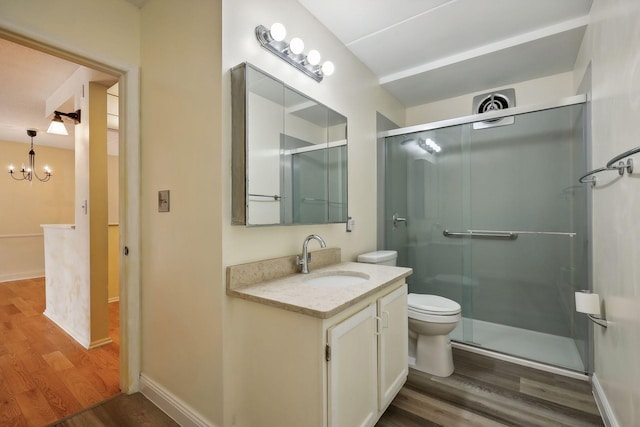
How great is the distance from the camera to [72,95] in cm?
275

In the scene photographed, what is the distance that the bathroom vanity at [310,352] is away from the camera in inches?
45.2

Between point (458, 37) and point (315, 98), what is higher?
point (458, 37)

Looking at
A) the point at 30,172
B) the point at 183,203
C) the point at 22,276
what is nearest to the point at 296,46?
the point at 183,203

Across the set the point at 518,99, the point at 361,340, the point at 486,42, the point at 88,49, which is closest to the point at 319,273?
the point at 361,340

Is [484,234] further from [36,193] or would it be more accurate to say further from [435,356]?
[36,193]

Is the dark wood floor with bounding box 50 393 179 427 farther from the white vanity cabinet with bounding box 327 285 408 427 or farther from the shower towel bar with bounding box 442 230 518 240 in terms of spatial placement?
the shower towel bar with bounding box 442 230 518 240

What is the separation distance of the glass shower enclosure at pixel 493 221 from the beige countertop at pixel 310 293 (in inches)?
51.4

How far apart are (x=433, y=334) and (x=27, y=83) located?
13.8ft

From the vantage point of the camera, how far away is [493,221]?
294 cm

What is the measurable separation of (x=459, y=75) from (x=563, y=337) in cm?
247

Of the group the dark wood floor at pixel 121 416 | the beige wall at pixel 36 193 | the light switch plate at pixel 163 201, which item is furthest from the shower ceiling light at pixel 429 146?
the beige wall at pixel 36 193

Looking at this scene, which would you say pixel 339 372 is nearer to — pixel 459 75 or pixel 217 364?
pixel 217 364

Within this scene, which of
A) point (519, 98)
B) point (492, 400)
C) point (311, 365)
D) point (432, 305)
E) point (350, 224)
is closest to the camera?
point (311, 365)

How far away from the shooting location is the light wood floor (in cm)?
171
